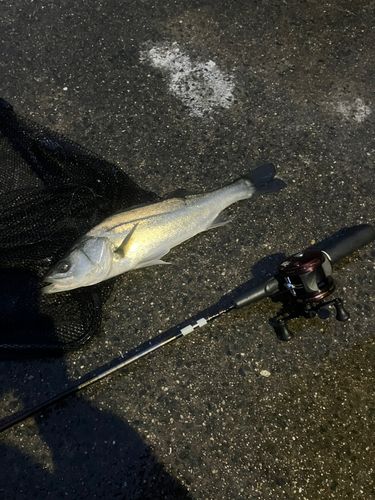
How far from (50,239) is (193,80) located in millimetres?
2683

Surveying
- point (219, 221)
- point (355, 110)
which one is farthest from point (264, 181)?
point (355, 110)

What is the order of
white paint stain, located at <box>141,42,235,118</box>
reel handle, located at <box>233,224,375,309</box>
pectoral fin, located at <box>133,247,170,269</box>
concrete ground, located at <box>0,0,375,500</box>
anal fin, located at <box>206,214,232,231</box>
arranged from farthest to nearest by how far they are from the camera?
white paint stain, located at <box>141,42,235,118</box> < anal fin, located at <box>206,214,232,231</box> < pectoral fin, located at <box>133,247,170,269</box> < reel handle, located at <box>233,224,375,309</box> < concrete ground, located at <box>0,0,375,500</box>

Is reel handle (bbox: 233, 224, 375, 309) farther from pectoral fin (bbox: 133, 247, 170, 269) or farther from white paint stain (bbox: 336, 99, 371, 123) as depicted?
white paint stain (bbox: 336, 99, 371, 123)

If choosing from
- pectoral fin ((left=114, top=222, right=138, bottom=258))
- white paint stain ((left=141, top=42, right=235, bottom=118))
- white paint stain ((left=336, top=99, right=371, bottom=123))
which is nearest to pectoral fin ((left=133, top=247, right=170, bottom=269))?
pectoral fin ((left=114, top=222, right=138, bottom=258))

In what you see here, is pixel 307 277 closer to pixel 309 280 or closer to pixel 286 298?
pixel 309 280

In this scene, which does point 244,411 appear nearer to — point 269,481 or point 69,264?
point 269,481

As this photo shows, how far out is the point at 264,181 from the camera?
3.72 meters

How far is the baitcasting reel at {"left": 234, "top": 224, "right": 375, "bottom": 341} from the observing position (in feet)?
9.59

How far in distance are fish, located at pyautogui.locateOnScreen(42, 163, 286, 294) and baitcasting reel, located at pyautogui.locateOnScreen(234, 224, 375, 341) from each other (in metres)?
0.82

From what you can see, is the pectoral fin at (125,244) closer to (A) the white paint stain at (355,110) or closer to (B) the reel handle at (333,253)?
(B) the reel handle at (333,253)

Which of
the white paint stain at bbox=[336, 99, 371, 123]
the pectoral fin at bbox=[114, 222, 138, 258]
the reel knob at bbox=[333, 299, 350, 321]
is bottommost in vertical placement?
the reel knob at bbox=[333, 299, 350, 321]

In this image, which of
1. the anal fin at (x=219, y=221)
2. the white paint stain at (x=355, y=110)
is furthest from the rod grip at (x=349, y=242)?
the white paint stain at (x=355, y=110)

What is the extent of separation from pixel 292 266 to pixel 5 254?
242 cm

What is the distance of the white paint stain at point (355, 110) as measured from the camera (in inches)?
168
